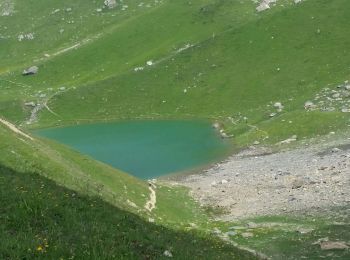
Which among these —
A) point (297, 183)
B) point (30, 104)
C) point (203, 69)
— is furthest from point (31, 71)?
point (297, 183)

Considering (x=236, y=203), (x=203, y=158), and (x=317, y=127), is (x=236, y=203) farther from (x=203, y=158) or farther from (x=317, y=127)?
(x=317, y=127)

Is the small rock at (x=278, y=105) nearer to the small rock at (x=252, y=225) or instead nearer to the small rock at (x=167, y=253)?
the small rock at (x=252, y=225)

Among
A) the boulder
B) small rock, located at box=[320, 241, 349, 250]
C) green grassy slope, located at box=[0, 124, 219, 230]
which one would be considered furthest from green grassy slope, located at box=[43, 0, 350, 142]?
small rock, located at box=[320, 241, 349, 250]

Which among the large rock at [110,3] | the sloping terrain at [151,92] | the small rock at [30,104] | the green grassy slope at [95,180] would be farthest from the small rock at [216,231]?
the large rock at [110,3]

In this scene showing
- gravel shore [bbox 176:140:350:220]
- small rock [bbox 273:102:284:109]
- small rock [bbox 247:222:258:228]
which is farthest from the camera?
small rock [bbox 273:102:284:109]

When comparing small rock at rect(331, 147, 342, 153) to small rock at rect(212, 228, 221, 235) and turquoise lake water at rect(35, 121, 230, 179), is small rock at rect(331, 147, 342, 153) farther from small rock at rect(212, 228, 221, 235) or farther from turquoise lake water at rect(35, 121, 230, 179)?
small rock at rect(212, 228, 221, 235)

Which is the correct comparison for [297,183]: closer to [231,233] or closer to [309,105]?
[231,233]

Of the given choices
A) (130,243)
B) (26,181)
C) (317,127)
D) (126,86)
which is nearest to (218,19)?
(126,86)
